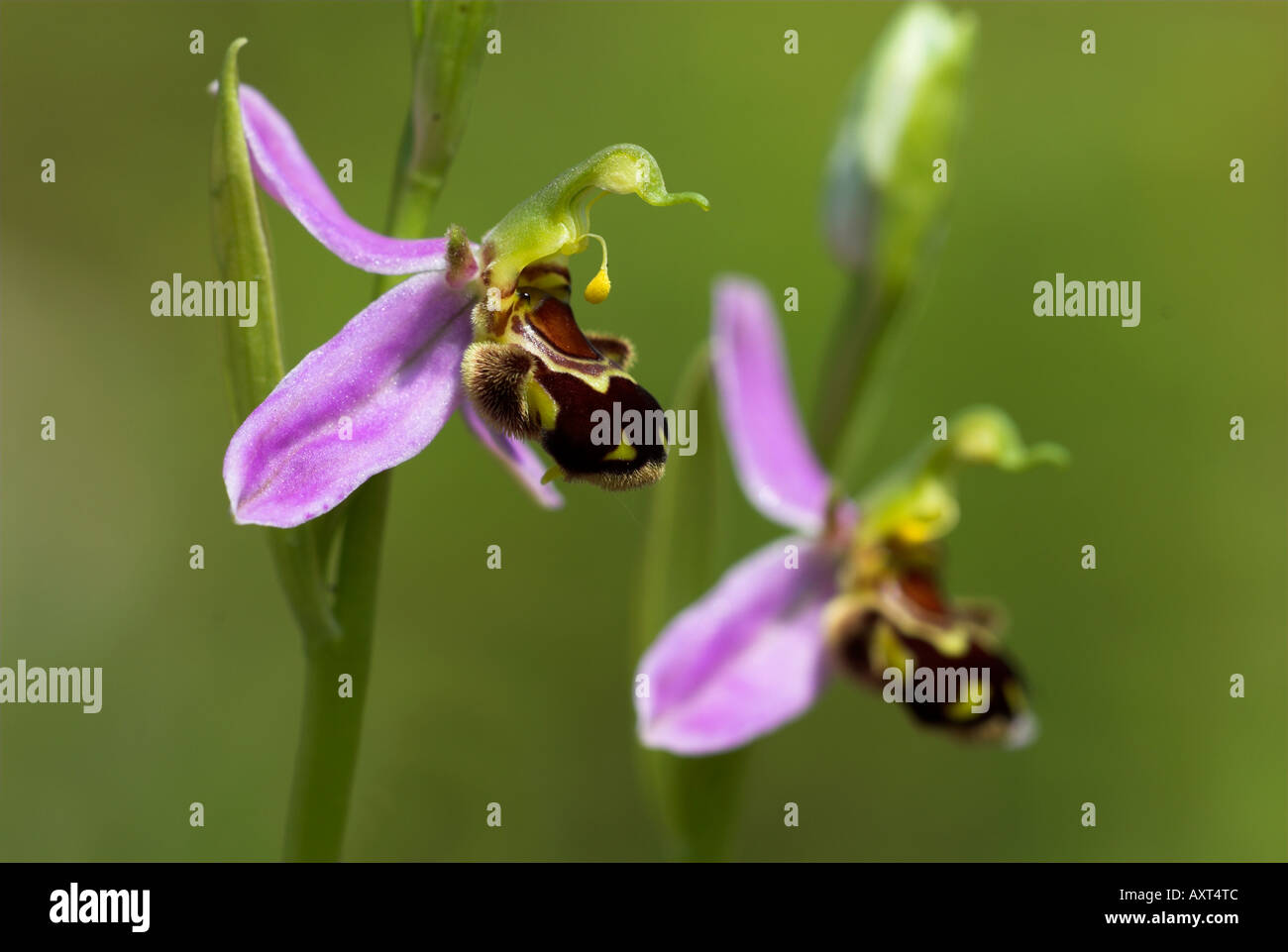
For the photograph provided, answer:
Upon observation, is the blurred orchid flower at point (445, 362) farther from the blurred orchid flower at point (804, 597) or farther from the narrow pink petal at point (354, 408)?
the blurred orchid flower at point (804, 597)

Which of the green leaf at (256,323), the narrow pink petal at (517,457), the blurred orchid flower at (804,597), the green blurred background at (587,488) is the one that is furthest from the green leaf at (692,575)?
the green blurred background at (587,488)

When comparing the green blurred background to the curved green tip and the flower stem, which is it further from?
the curved green tip

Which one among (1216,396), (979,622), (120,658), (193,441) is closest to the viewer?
(979,622)

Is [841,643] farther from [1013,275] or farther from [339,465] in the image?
[1013,275]

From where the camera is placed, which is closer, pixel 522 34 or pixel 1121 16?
pixel 522 34

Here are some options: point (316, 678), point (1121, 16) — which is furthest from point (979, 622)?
point (1121, 16)

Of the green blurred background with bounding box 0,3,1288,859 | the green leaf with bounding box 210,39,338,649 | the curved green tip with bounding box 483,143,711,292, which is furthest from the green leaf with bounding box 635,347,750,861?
the green blurred background with bounding box 0,3,1288,859

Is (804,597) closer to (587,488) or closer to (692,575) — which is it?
(692,575)
